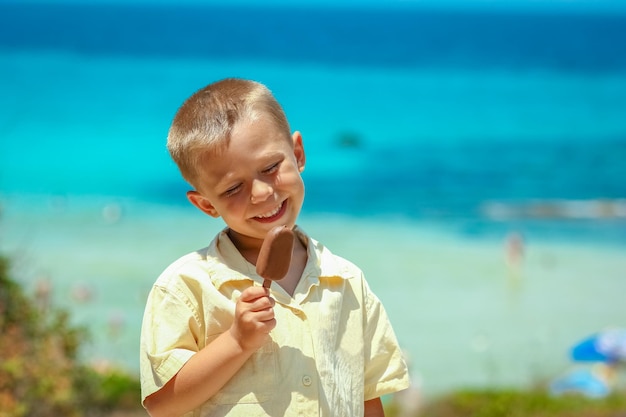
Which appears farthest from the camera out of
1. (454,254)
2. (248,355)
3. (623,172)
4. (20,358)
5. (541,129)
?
(541,129)

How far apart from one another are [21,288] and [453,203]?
776 centimetres

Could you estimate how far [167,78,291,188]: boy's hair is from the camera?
1688 mm

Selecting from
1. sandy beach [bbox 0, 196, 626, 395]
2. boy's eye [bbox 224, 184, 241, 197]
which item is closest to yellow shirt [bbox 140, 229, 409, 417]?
boy's eye [bbox 224, 184, 241, 197]

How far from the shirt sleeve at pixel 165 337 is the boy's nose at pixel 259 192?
20 centimetres

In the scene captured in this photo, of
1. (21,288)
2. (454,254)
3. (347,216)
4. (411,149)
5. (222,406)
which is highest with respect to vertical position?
(411,149)

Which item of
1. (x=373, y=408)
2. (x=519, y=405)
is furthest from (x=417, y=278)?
(x=373, y=408)

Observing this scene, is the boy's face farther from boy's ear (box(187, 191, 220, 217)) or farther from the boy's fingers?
the boy's fingers

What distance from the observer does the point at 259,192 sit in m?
1.69

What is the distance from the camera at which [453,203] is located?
11.6 meters

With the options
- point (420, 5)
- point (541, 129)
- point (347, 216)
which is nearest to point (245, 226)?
point (347, 216)

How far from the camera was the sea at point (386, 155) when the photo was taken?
26.1 feet

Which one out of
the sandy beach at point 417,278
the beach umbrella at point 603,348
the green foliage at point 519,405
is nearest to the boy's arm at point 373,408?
the green foliage at point 519,405

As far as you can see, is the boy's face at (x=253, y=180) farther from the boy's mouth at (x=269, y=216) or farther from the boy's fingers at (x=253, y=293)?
the boy's fingers at (x=253, y=293)

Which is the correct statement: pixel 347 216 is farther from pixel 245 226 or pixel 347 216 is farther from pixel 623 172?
pixel 245 226
